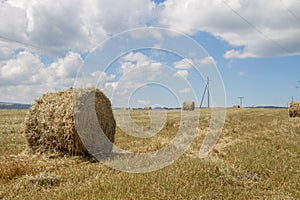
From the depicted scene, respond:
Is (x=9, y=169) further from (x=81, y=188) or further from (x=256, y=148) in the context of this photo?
(x=256, y=148)

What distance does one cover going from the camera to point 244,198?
540 centimetres

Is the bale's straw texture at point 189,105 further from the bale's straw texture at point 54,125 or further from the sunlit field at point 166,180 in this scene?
the sunlit field at point 166,180

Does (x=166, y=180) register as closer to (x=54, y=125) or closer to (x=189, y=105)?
(x=54, y=125)

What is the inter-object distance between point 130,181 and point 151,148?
4508 millimetres

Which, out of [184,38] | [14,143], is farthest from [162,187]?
[14,143]

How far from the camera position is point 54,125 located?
32.0 ft

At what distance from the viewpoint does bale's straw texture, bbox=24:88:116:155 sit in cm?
962

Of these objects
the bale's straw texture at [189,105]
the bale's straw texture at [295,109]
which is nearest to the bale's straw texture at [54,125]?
the bale's straw texture at [295,109]

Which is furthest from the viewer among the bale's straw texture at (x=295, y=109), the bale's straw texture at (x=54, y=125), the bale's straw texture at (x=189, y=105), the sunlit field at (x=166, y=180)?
the bale's straw texture at (x=189, y=105)

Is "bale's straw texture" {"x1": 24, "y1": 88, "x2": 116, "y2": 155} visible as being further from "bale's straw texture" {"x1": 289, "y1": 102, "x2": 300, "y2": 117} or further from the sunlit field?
"bale's straw texture" {"x1": 289, "y1": 102, "x2": 300, "y2": 117}

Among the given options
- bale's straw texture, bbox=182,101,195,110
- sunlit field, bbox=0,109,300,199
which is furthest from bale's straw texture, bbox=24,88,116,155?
bale's straw texture, bbox=182,101,195,110

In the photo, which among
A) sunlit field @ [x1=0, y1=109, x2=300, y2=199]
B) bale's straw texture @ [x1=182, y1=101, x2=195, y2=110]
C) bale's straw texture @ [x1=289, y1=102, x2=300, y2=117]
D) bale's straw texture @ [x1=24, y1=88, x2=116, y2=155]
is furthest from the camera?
bale's straw texture @ [x1=182, y1=101, x2=195, y2=110]

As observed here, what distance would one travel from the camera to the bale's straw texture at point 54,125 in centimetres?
962

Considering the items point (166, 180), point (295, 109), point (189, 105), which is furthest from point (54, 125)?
point (189, 105)
